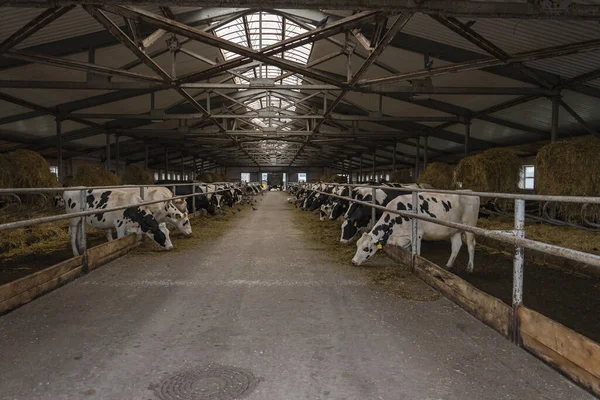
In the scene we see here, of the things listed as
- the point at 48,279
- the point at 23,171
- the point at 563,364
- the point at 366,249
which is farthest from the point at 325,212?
the point at 563,364

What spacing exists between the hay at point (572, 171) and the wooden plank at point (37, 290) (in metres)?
9.66

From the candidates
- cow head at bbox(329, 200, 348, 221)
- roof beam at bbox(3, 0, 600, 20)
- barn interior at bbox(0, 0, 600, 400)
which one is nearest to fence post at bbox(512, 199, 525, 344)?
barn interior at bbox(0, 0, 600, 400)

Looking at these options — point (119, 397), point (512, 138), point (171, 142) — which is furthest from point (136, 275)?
point (171, 142)

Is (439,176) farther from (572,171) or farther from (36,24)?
A: (36,24)

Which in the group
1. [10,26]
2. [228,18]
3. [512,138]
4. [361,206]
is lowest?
[361,206]

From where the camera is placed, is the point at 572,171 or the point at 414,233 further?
the point at 572,171

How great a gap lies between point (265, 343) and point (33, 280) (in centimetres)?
280

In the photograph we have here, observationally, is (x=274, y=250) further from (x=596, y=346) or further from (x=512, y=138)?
(x=512, y=138)

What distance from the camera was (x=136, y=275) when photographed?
5.51 metres

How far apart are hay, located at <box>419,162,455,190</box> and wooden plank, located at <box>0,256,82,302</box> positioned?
13.2 metres

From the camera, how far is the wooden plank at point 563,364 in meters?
A: 2.43

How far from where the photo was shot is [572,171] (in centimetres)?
929

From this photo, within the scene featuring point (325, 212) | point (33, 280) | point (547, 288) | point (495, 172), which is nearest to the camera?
point (33, 280)

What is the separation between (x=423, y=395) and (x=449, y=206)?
4.79 metres
